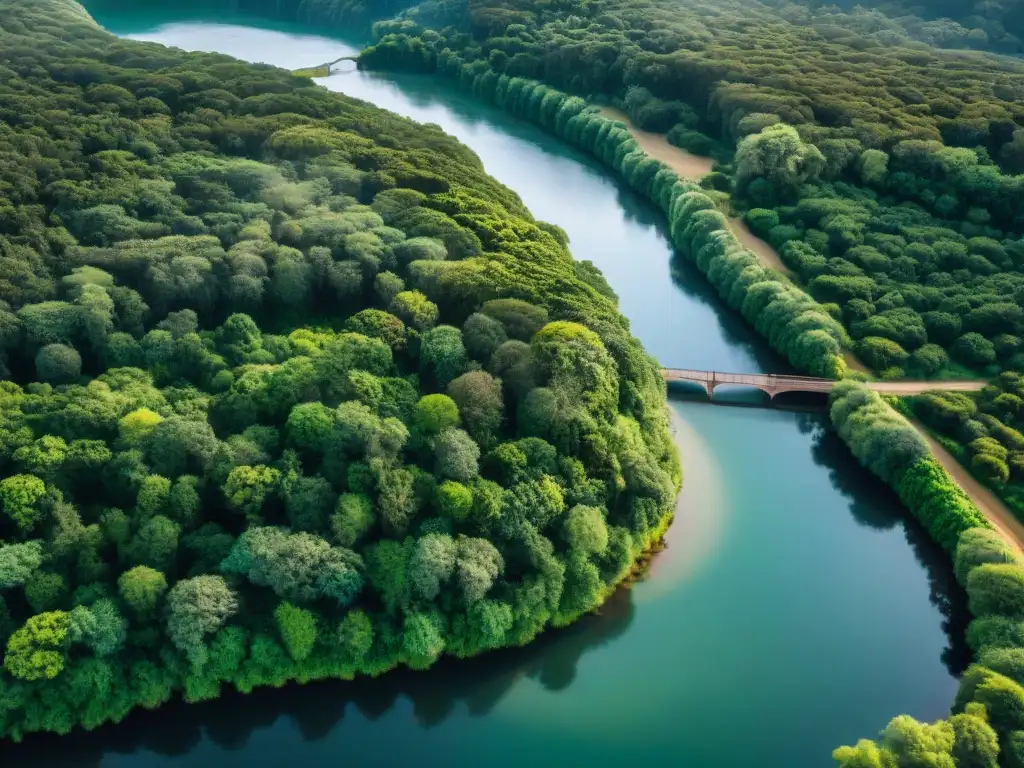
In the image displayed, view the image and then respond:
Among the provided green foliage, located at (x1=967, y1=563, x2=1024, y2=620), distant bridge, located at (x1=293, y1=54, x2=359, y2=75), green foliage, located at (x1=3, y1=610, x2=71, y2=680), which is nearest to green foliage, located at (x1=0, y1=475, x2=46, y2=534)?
green foliage, located at (x1=3, y1=610, x2=71, y2=680)

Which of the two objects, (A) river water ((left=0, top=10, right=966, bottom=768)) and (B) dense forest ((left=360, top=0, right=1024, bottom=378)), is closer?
(A) river water ((left=0, top=10, right=966, bottom=768))

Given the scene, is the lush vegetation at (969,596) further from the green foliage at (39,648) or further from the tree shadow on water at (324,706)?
the green foliage at (39,648)

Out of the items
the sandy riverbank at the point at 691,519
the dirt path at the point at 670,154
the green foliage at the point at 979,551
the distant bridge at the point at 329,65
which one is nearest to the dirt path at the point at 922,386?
the sandy riverbank at the point at 691,519

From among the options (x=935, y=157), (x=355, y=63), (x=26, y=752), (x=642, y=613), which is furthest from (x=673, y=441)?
(x=355, y=63)

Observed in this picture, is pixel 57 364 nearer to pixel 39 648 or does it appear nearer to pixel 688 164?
pixel 39 648

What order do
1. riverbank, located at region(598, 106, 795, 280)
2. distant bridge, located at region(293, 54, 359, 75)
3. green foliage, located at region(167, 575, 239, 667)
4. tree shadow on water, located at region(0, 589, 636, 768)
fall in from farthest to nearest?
distant bridge, located at region(293, 54, 359, 75) → riverbank, located at region(598, 106, 795, 280) → tree shadow on water, located at region(0, 589, 636, 768) → green foliage, located at region(167, 575, 239, 667)

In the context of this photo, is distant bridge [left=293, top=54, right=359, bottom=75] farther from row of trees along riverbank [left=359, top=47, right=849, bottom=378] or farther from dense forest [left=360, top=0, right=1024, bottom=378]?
row of trees along riverbank [left=359, top=47, right=849, bottom=378]

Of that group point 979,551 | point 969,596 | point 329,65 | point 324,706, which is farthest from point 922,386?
point 329,65
